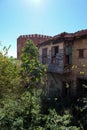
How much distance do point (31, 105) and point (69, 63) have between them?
684cm

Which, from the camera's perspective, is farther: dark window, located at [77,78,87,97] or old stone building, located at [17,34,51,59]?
old stone building, located at [17,34,51,59]

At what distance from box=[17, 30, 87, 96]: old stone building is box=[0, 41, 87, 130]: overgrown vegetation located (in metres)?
1.36

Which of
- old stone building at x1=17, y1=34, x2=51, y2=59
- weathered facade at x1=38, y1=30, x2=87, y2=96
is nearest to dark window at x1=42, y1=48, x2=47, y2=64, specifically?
weathered facade at x1=38, y1=30, x2=87, y2=96

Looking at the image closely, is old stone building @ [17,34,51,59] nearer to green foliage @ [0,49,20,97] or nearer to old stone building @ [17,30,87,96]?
old stone building @ [17,30,87,96]

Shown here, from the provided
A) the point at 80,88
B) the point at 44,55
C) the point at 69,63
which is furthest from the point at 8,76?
the point at 44,55

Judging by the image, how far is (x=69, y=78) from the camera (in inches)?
652

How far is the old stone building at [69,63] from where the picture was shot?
595 inches

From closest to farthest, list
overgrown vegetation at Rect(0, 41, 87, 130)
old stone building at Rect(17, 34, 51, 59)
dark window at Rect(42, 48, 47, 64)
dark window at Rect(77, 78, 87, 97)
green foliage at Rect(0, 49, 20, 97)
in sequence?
1. overgrown vegetation at Rect(0, 41, 87, 130)
2. green foliage at Rect(0, 49, 20, 97)
3. dark window at Rect(77, 78, 87, 97)
4. dark window at Rect(42, 48, 47, 64)
5. old stone building at Rect(17, 34, 51, 59)

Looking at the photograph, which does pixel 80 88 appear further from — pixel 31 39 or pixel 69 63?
pixel 31 39

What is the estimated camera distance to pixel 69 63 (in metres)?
16.6

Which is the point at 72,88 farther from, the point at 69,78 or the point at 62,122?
the point at 62,122

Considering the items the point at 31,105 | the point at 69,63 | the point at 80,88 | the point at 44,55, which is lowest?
the point at 31,105

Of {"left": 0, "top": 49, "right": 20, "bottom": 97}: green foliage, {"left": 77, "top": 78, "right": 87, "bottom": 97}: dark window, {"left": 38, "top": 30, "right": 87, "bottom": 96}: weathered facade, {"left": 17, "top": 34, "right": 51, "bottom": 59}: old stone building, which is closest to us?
{"left": 0, "top": 49, "right": 20, "bottom": 97}: green foliage

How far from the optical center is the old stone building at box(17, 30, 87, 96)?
15123 millimetres
